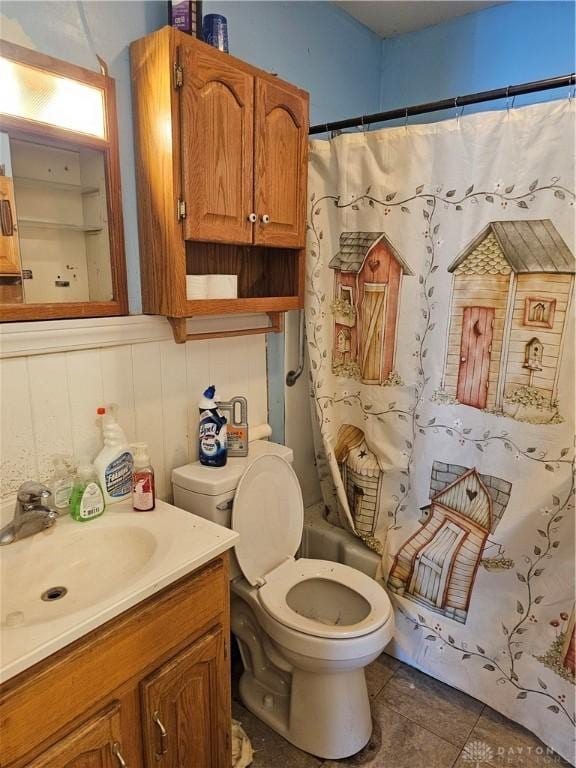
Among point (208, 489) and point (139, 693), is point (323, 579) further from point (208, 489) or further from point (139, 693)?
point (139, 693)

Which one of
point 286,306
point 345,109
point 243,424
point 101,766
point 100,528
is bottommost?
point 101,766

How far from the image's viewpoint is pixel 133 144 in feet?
4.33

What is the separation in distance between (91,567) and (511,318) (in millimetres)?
1332

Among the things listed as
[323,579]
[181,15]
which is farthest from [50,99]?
[323,579]

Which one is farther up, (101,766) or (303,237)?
(303,237)

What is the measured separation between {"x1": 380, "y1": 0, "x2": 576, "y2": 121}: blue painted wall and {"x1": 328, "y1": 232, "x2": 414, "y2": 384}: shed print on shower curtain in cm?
80

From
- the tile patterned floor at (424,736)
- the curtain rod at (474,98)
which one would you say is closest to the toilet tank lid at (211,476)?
the tile patterned floor at (424,736)

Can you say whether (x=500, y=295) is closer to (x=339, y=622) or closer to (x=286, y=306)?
(x=286, y=306)

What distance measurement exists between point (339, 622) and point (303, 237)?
1.30 m

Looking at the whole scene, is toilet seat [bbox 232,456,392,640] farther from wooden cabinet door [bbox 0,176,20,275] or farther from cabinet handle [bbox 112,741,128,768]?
wooden cabinet door [bbox 0,176,20,275]

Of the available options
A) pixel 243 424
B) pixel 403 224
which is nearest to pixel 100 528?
pixel 243 424

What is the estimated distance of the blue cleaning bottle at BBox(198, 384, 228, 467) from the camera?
5.03 ft

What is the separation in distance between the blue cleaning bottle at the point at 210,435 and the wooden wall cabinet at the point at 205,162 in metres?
0.25

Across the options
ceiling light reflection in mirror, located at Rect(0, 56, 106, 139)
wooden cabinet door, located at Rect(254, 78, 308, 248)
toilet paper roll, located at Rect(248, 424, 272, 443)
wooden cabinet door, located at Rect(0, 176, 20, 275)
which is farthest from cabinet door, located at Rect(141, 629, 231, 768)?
ceiling light reflection in mirror, located at Rect(0, 56, 106, 139)
